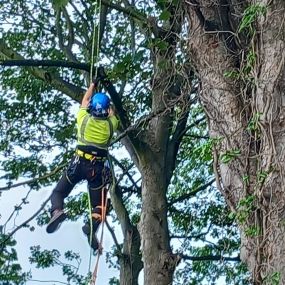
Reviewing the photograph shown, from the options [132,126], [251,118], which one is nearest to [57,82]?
[132,126]

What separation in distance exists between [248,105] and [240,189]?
0.73 meters

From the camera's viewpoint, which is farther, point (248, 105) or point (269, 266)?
point (248, 105)

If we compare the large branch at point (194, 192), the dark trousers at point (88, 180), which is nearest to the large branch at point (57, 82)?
the large branch at point (194, 192)

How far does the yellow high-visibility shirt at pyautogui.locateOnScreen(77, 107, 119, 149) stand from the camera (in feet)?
25.7

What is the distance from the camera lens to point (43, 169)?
13570mm

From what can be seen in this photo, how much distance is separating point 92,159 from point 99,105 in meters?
0.61

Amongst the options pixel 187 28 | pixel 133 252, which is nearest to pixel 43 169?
pixel 133 252

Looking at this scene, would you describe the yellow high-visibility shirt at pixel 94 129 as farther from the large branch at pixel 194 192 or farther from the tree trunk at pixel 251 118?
the large branch at pixel 194 192

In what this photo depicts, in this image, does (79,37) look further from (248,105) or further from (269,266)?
(269,266)

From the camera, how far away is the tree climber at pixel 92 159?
7812 mm

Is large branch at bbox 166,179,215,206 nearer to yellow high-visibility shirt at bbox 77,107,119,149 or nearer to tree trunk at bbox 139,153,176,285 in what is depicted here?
tree trunk at bbox 139,153,176,285

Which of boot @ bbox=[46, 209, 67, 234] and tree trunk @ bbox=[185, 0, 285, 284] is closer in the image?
tree trunk @ bbox=[185, 0, 285, 284]

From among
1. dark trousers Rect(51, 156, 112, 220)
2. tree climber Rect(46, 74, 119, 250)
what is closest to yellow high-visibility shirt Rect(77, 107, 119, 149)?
tree climber Rect(46, 74, 119, 250)

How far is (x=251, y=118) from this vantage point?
701 cm
